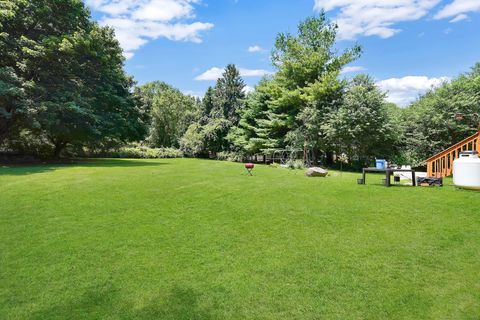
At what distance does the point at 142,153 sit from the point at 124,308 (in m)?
29.4

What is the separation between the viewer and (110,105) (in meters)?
20.8

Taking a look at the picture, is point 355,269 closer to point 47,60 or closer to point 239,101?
point 47,60

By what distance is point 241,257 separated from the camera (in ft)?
13.5

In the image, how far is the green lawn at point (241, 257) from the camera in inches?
120

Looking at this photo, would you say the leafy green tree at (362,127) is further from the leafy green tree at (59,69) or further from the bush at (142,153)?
the bush at (142,153)

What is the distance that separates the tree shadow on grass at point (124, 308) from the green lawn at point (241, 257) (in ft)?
A: 0.05

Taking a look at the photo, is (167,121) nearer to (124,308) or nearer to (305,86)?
(305,86)

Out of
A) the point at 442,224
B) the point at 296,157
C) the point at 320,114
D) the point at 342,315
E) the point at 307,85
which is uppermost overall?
the point at 307,85

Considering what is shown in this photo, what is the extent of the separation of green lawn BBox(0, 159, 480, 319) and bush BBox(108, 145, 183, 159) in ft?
76.0

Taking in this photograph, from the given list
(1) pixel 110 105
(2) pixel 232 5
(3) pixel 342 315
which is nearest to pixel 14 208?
(3) pixel 342 315

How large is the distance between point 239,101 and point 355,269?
86.7ft

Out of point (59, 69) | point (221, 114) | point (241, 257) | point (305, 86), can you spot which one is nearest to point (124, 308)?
point (241, 257)

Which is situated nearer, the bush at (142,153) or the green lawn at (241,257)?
the green lawn at (241,257)

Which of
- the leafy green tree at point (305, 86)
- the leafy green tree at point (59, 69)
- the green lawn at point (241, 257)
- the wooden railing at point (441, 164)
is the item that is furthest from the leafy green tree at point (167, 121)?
the green lawn at point (241, 257)
